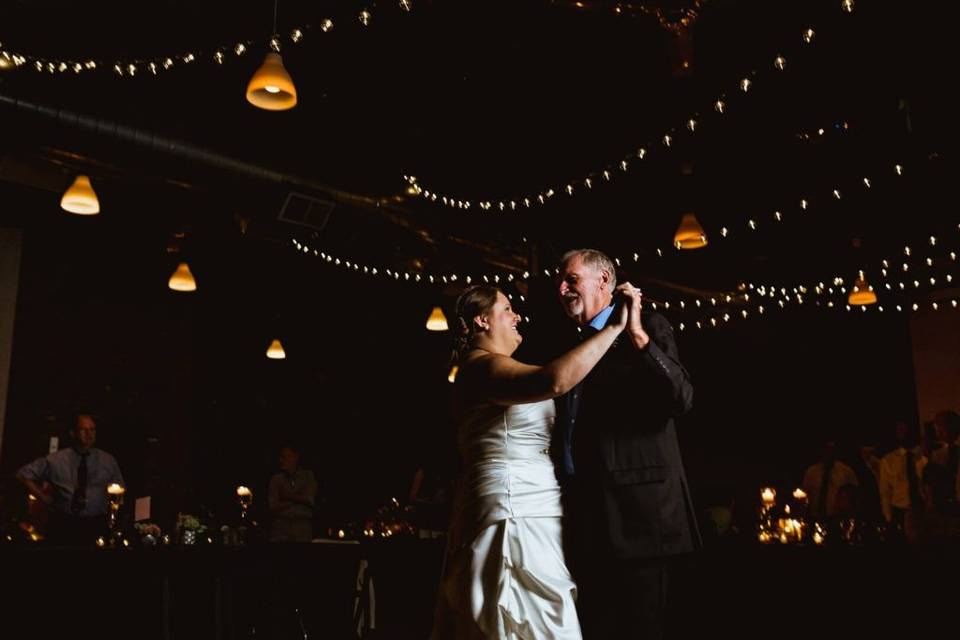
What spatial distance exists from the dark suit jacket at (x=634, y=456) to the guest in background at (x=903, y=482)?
22.0 ft

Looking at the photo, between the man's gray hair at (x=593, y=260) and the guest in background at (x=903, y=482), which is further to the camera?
the guest in background at (x=903, y=482)

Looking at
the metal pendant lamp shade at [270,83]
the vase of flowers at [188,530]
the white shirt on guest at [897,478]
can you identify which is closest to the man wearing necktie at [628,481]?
the metal pendant lamp shade at [270,83]

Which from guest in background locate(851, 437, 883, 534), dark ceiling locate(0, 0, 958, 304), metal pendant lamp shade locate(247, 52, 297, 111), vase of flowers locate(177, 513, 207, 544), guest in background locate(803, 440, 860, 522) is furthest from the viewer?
guest in background locate(851, 437, 883, 534)

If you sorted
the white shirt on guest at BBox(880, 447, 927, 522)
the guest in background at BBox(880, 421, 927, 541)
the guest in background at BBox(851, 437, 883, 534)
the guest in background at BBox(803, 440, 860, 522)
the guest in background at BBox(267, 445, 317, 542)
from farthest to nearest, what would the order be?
the guest in background at BBox(851, 437, 883, 534), the guest in background at BBox(803, 440, 860, 522), the white shirt on guest at BBox(880, 447, 927, 522), the guest in background at BBox(267, 445, 317, 542), the guest in background at BBox(880, 421, 927, 541)

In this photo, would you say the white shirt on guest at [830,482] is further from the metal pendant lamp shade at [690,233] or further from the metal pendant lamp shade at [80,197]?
the metal pendant lamp shade at [80,197]

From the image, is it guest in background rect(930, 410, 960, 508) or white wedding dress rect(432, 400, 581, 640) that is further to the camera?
guest in background rect(930, 410, 960, 508)

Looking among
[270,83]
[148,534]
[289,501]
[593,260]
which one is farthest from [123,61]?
[289,501]

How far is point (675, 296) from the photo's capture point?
1041cm

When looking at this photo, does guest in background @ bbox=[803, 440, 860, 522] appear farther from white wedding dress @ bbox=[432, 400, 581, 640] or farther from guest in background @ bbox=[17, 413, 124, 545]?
white wedding dress @ bbox=[432, 400, 581, 640]

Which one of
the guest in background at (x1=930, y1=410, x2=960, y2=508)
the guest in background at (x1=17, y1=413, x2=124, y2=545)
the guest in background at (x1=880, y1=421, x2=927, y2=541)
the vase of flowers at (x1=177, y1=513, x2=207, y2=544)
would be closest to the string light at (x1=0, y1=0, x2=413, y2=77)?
the vase of flowers at (x1=177, y1=513, x2=207, y2=544)

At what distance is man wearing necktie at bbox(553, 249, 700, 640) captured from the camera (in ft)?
7.80

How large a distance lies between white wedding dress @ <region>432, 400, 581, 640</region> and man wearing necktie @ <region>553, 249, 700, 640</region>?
8 centimetres

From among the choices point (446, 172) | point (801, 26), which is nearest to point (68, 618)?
point (446, 172)

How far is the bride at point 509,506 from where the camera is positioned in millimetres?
2508
